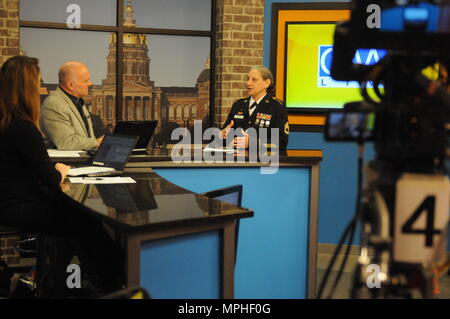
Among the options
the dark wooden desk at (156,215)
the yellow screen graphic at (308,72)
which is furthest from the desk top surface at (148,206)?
the yellow screen graphic at (308,72)

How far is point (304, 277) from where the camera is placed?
13.5ft

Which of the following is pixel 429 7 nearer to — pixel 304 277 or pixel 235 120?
pixel 304 277

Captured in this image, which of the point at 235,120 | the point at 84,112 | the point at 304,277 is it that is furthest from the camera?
the point at 235,120

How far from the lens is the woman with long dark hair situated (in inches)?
117

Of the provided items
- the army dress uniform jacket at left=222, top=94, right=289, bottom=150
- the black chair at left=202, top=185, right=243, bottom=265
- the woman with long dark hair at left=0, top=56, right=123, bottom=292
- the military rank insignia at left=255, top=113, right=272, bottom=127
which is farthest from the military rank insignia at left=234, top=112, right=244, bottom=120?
the woman with long dark hair at left=0, top=56, right=123, bottom=292

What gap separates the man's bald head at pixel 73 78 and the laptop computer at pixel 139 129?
77cm

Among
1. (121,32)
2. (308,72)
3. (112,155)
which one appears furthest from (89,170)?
(308,72)

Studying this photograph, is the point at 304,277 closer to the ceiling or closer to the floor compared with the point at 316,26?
closer to the floor

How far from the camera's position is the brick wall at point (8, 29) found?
5.27m

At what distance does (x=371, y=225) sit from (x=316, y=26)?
4631 mm

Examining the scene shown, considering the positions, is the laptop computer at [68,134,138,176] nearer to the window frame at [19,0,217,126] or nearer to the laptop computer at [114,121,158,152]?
the laptop computer at [114,121,158,152]

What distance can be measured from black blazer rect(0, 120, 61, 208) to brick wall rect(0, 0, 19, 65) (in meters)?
2.53
